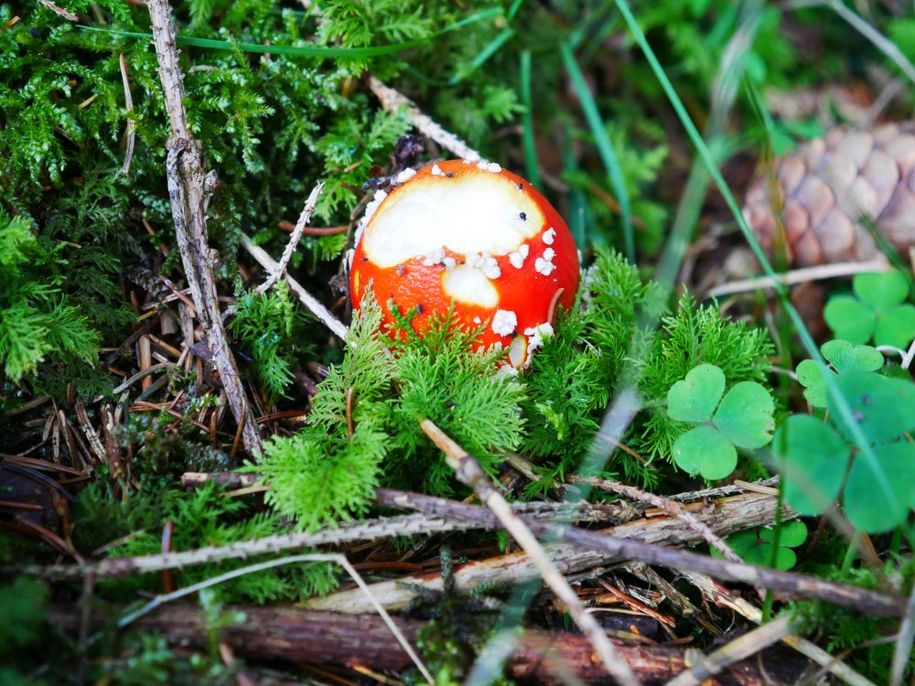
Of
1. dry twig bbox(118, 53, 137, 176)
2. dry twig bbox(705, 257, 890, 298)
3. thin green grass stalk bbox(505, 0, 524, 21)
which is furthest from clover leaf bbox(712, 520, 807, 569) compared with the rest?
dry twig bbox(118, 53, 137, 176)

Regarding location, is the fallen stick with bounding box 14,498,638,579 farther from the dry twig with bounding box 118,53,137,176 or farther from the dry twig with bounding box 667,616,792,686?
the dry twig with bounding box 118,53,137,176

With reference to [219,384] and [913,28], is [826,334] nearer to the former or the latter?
[913,28]

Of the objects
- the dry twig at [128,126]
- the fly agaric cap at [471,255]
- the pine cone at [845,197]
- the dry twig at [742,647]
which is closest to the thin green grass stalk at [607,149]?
the pine cone at [845,197]

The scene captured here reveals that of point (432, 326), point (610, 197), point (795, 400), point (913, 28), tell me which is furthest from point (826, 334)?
point (432, 326)

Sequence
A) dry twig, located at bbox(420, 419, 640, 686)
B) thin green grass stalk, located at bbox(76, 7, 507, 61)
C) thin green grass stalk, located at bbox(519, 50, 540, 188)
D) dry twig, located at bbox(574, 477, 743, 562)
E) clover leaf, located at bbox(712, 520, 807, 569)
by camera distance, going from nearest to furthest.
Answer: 1. dry twig, located at bbox(420, 419, 640, 686)
2. dry twig, located at bbox(574, 477, 743, 562)
3. clover leaf, located at bbox(712, 520, 807, 569)
4. thin green grass stalk, located at bbox(76, 7, 507, 61)
5. thin green grass stalk, located at bbox(519, 50, 540, 188)

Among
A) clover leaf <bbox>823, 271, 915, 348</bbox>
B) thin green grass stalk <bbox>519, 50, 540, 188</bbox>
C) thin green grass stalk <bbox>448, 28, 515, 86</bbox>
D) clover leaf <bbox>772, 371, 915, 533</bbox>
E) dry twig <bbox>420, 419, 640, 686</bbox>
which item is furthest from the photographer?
thin green grass stalk <bbox>519, 50, 540, 188</bbox>
